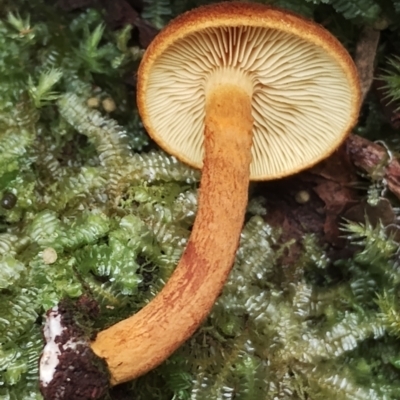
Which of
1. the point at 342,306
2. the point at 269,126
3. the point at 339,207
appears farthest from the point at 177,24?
the point at 342,306

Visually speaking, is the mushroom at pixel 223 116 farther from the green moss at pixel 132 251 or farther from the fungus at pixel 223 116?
the green moss at pixel 132 251

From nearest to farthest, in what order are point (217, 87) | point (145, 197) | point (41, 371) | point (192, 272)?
1. point (41, 371)
2. point (192, 272)
3. point (217, 87)
4. point (145, 197)

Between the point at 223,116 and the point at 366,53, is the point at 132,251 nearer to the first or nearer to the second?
the point at 223,116

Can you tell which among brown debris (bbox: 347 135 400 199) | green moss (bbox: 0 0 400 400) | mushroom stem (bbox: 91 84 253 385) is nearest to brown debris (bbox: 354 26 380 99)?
green moss (bbox: 0 0 400 400)

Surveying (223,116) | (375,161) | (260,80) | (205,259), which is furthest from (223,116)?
(375,161)

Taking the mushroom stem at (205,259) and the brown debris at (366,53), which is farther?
the brown debris at (366,53)

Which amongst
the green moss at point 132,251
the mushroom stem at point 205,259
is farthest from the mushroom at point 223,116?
the green moss at point 132,251

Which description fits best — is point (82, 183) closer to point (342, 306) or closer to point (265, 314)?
point (265, 314)
